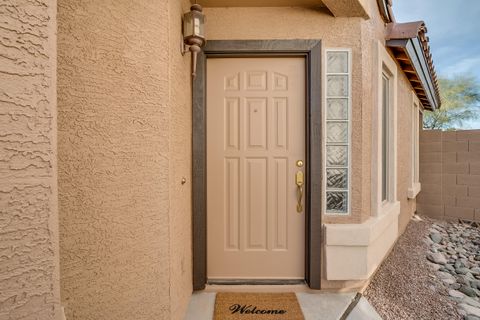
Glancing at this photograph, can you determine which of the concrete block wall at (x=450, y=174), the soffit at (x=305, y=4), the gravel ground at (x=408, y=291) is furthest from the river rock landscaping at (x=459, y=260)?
the soffit at (x=305, y=4)

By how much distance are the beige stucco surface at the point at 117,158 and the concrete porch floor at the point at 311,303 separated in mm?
526

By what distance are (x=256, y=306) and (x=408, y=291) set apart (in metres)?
1.85

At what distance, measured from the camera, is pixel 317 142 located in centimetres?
284

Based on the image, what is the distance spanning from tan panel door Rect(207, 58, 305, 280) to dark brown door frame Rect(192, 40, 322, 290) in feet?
0.47

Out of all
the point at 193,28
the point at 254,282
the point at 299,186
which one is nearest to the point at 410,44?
the point at 299,186

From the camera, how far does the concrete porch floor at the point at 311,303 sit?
8.27 ft

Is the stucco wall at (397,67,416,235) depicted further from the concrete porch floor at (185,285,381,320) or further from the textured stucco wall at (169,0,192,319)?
the textured stucco wall at (169,0,192,319)

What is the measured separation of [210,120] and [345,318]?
2.50 meters

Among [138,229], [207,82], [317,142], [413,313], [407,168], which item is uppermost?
[207,82]

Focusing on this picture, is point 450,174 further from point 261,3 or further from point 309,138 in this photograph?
point 261,3

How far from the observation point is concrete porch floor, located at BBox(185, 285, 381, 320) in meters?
2.52

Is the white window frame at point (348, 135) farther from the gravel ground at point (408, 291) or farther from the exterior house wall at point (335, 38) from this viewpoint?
the gravel ground at point (408, 291)

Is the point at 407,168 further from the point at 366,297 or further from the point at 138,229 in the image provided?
the point at 138,229

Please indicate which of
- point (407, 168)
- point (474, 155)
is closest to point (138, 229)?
point (407, 168)
